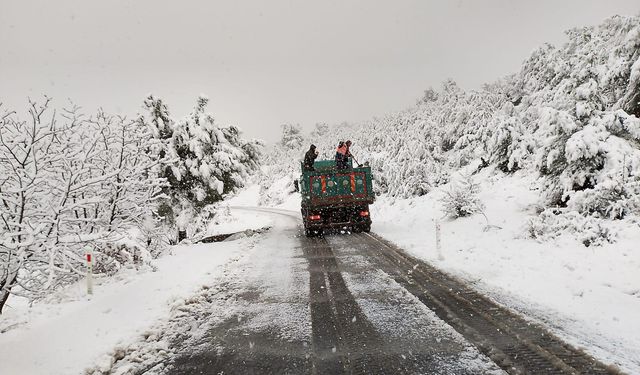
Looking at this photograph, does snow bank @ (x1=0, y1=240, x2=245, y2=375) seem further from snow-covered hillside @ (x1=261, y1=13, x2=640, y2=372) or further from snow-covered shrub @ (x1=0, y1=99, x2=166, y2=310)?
snow-covered hillside @ (x1=261, y1=13, x2=640, y2=372)

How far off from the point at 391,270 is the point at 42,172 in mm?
6682

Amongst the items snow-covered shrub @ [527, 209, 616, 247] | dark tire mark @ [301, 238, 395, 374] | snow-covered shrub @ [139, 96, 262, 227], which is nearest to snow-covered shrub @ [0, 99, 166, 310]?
dark tire mark @ [301, 238, 395, 374]

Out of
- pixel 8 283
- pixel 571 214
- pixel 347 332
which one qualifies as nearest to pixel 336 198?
pixel 571 214

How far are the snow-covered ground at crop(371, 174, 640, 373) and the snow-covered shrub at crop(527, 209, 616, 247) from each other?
0.69ft

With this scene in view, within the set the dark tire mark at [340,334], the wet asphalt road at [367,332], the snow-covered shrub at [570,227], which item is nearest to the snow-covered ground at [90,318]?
the wet asphalt road at [367,332]

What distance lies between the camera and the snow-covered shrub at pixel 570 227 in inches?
348

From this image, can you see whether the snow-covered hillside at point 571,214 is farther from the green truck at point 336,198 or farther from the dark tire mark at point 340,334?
the dark tire mark at point 340,334

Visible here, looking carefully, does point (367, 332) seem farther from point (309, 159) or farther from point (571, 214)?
point (309, 159)

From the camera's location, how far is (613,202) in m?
9.38

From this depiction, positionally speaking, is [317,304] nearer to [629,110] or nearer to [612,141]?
[612,141]

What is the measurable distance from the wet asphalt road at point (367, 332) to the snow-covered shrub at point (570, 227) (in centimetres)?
367

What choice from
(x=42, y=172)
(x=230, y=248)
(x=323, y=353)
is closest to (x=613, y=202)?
(x=323, y=353)

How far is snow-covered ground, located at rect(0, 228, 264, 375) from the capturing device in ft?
14.7

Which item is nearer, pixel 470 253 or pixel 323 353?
pixel 323 353
